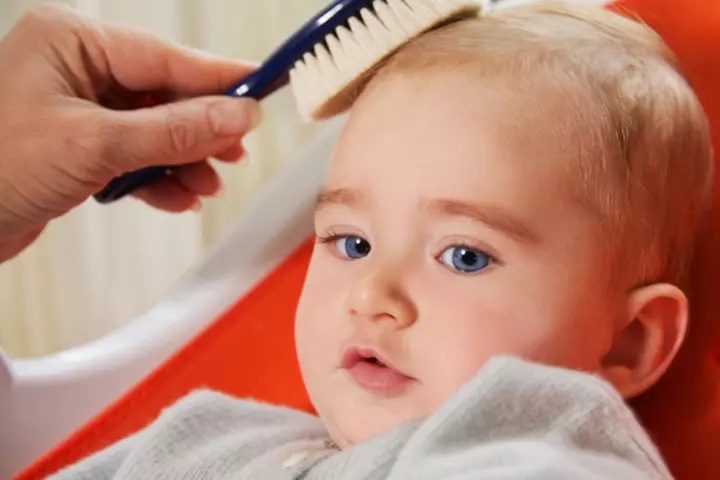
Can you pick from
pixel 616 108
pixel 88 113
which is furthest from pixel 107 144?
pixel 616 108

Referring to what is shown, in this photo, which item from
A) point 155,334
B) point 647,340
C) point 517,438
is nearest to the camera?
point 517,438

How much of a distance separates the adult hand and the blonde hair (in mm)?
174

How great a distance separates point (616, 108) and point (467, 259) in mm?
139

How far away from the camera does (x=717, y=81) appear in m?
0.76

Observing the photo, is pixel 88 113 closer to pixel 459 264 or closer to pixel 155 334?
pixel 155 334

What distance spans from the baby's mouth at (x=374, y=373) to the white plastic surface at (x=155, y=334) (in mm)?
361

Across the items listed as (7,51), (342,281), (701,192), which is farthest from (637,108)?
(7,51)

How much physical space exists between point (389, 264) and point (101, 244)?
3.13 feet

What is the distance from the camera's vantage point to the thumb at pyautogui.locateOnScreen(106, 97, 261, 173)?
749 mm

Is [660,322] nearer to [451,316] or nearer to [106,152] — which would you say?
[451,316]

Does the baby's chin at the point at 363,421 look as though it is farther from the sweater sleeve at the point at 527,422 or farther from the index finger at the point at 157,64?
the index finger at the point at 157,64

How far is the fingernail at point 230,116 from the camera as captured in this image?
0.77m

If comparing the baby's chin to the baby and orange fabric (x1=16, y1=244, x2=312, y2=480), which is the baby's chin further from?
orange fabric (x1=16, y1=244, x2=312, y2=480)

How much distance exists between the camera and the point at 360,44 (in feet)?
2.25
